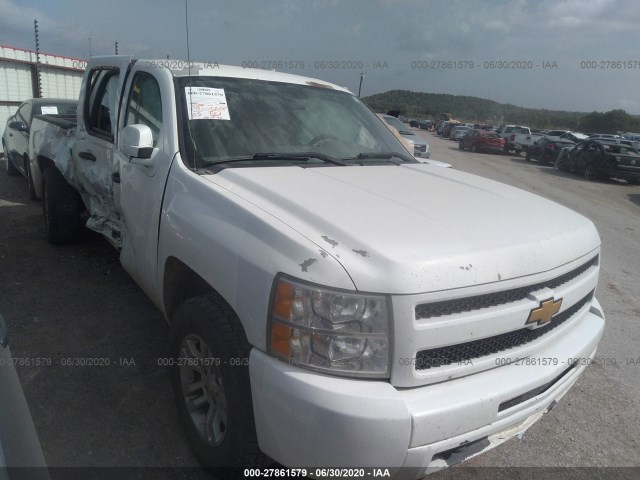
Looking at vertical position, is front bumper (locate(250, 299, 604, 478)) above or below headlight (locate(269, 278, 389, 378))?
below

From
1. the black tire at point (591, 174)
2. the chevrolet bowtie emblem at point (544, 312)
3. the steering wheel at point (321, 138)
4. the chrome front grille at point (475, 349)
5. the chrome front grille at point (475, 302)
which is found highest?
the steering wheel at point (321, 138)

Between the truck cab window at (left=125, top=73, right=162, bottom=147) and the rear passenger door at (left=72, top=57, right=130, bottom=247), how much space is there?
24 cm

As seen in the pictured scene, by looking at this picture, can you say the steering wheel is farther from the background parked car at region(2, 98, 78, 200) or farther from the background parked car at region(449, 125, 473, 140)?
the background parked car at region(449, 125, 473, 140)

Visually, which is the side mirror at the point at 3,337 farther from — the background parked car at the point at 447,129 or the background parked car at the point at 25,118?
the background parked car at the point at 447,129

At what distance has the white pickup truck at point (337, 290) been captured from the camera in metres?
1.75

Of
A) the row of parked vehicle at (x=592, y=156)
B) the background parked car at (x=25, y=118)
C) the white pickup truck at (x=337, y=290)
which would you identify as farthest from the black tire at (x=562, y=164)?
the white pickup truck at (x=337, y=290)

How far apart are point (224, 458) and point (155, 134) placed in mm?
1959

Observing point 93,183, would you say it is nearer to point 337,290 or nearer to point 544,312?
point 337,290

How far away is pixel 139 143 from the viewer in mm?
2787

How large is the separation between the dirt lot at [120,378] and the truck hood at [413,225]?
1.21 metres

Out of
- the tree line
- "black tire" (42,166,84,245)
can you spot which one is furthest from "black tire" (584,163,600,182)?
the tree line

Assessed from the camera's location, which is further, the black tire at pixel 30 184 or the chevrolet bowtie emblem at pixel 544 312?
the black tire at pixel 30 184

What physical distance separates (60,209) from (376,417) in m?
4.68

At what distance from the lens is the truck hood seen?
5.88ft
